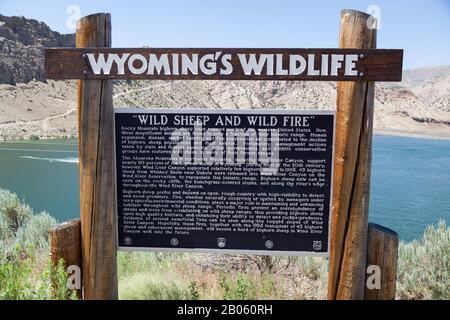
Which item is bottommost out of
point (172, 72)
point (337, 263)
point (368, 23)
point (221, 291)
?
point (221, 291)

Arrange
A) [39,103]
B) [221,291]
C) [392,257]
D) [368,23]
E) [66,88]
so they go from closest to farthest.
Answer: [368,23]
[392,257]
[221,291]
[39,103]
[66,88]

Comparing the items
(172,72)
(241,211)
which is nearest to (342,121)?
→ (241,211)

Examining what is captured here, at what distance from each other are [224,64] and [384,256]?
178cm

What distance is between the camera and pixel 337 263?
10.4 feet

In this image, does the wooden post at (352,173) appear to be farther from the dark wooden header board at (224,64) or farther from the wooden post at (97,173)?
the wooden post at (97,173)

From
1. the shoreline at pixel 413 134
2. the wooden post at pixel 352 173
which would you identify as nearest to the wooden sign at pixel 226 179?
the wooden post at pixel 352 173

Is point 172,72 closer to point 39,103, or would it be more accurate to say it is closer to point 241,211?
point 241,211

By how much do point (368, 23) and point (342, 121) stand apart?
0.68 meters

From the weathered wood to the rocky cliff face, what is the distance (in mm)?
77133

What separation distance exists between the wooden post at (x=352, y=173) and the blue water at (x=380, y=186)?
6.86m

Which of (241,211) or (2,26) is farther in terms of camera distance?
(2,26)

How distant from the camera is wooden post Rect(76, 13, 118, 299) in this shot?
311 cm

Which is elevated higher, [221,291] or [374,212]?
[221,291]

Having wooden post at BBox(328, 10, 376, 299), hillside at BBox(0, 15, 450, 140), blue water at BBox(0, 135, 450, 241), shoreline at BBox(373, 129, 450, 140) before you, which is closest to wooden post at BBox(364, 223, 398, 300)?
wooden post at BBox(328, 10, 376, 299)
